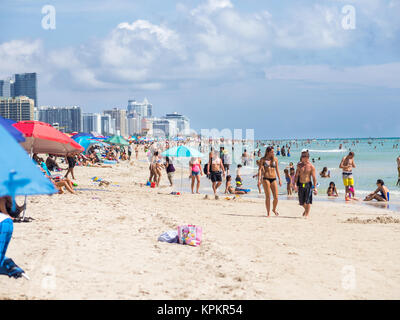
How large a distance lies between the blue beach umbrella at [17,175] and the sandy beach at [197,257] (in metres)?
1.47

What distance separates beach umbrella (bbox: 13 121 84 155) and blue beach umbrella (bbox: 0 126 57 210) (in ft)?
20.8

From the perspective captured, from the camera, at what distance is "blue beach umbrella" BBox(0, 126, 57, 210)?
3205 mm

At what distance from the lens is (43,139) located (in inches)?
391

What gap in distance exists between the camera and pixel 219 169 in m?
13.8

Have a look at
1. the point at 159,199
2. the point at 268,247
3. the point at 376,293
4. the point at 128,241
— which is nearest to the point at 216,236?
the point at 268,247

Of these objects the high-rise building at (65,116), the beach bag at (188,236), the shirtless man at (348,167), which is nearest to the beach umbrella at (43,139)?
the beach bag at (188,236)

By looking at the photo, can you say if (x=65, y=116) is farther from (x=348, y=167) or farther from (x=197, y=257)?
(x=197, y=257)

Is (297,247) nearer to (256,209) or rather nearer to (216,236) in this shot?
(216,236)

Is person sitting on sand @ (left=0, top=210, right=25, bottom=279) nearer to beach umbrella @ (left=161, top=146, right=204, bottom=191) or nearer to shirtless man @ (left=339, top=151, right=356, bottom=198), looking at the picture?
beach umbrella @ (left=161, top=146, right=204, bottom=191)

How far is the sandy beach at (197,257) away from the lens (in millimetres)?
4676

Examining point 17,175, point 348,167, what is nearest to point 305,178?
point 348,167

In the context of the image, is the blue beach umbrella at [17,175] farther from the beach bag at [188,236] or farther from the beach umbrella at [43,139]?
the beach umbrella at [43,139]

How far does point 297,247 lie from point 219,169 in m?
6.89

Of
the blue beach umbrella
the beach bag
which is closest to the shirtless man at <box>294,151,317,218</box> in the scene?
the beach bag
